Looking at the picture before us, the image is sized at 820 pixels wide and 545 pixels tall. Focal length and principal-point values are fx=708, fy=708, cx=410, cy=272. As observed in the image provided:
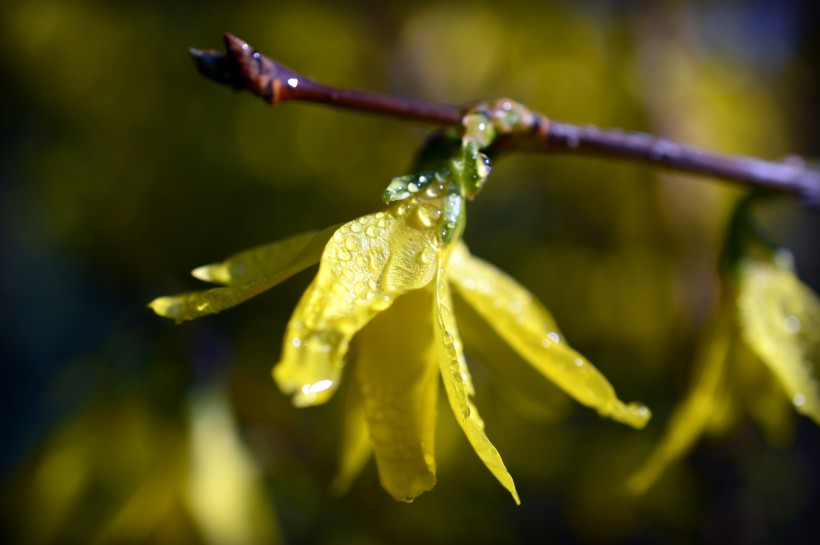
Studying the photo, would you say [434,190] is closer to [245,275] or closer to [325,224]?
[245,275]

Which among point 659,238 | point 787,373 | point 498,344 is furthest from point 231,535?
point 659,238

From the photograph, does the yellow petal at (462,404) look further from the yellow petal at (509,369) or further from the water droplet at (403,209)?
the yellow petal at (509,369)

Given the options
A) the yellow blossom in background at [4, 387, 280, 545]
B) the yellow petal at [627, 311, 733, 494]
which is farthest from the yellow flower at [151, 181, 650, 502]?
the yellow blossom in background at [4, 387, 280, 545]

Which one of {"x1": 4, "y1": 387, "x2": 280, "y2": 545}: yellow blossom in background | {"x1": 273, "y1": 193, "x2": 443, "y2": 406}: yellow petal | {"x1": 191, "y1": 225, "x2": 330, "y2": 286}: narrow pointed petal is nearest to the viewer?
{"x1": 273, "y1": 193, "x2": 443, "y2": 406}: yellow petal

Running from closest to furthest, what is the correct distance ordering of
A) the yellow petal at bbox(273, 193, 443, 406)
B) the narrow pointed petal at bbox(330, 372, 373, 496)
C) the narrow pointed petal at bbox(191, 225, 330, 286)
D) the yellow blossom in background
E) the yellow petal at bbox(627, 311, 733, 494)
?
the yellow petal at bbox(273, 193, 443, 406), the narrow pointed petal at bbox(191, 225, 330, 286), the narrow pointed petal at bbox(330, 372, 373, 496), the yellow petal at bbox(627, 311, 733, 494), the yellow blossom in background

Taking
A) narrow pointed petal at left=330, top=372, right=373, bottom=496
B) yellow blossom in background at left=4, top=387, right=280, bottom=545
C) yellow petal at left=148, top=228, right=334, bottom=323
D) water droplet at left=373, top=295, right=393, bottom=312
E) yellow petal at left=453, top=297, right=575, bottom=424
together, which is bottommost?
yellow blossom in background at left=4, top=387, right=280, bottom=545

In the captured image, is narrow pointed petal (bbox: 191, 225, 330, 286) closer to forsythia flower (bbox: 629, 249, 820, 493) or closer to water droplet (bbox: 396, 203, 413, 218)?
water droplet (bbox: 396, 203, 413, 218)
